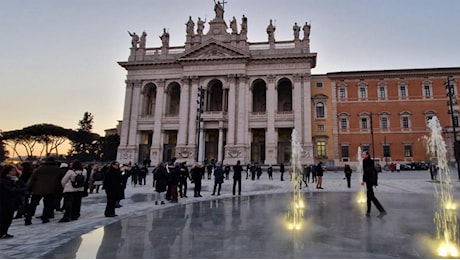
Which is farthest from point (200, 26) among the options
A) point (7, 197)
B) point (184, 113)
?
point (7, 197)

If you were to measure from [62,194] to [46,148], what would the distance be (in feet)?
174

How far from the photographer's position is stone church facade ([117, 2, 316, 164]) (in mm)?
38219

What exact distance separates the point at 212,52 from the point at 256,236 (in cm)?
3720

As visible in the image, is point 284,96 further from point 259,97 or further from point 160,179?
point 160,179

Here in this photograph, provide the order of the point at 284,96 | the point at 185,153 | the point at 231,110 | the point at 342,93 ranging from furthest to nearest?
the point at 284,96
the point at 342,93
the point at 231,110
the point at 185,153

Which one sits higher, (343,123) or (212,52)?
(212,52)

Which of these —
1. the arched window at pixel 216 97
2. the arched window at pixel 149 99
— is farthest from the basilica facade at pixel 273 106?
the arched window at pixel 216 97

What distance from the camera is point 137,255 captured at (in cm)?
429

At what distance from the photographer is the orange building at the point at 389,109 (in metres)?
38.6

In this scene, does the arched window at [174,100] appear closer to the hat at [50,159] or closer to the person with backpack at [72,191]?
the hat at [50,159]

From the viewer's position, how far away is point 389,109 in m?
39.9

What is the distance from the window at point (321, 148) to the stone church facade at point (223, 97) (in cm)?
381

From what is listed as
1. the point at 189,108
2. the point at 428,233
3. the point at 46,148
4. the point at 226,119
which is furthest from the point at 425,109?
the point at 46,148

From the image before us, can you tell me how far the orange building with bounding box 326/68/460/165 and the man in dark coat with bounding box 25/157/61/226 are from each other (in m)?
37.7
